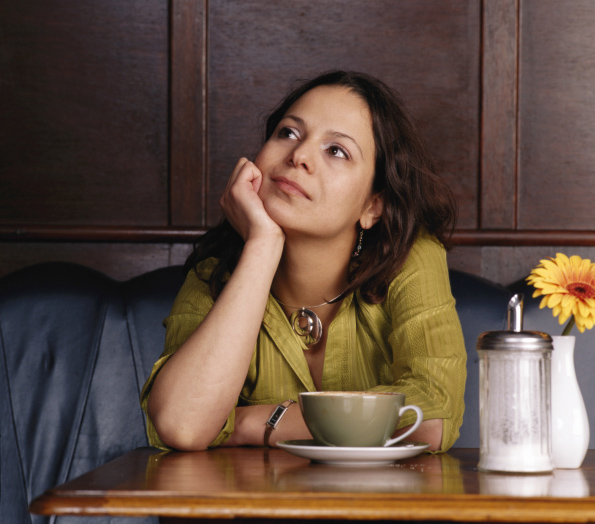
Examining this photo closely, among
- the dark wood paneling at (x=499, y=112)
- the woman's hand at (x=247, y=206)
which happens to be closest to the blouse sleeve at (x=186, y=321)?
the woman's hand at (x=247, y=206)

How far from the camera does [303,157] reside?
1.37 m

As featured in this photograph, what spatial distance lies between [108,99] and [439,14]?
0.94 metres

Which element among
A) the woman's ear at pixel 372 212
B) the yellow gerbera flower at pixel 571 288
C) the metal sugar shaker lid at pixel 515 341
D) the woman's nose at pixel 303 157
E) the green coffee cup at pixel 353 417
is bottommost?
the green coffee cup at pixel 353 417

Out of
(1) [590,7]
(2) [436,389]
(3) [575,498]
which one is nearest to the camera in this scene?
(3) [575,498]

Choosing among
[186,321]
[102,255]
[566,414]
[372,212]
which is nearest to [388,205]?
[372,212]

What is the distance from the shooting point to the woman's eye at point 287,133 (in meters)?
1.47

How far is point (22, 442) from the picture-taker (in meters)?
1.66

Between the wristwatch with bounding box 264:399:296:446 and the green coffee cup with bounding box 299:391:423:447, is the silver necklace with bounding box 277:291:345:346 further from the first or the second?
the green coffee cup with bounding box 299:391:423:447

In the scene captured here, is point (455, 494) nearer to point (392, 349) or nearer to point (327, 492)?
point (327, 492)

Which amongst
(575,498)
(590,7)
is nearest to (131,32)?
(590,7)

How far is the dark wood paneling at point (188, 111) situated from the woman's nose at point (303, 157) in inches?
25.6

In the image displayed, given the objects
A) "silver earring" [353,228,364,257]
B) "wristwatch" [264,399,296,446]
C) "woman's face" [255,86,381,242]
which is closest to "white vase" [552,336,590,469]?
"wristwatch" [264,399,296,446]

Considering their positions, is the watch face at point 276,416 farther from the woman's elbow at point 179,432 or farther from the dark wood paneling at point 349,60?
the dark wood paneling at point 349,60

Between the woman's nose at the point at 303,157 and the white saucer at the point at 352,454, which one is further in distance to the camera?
the woman's nose at the point at 303,157
